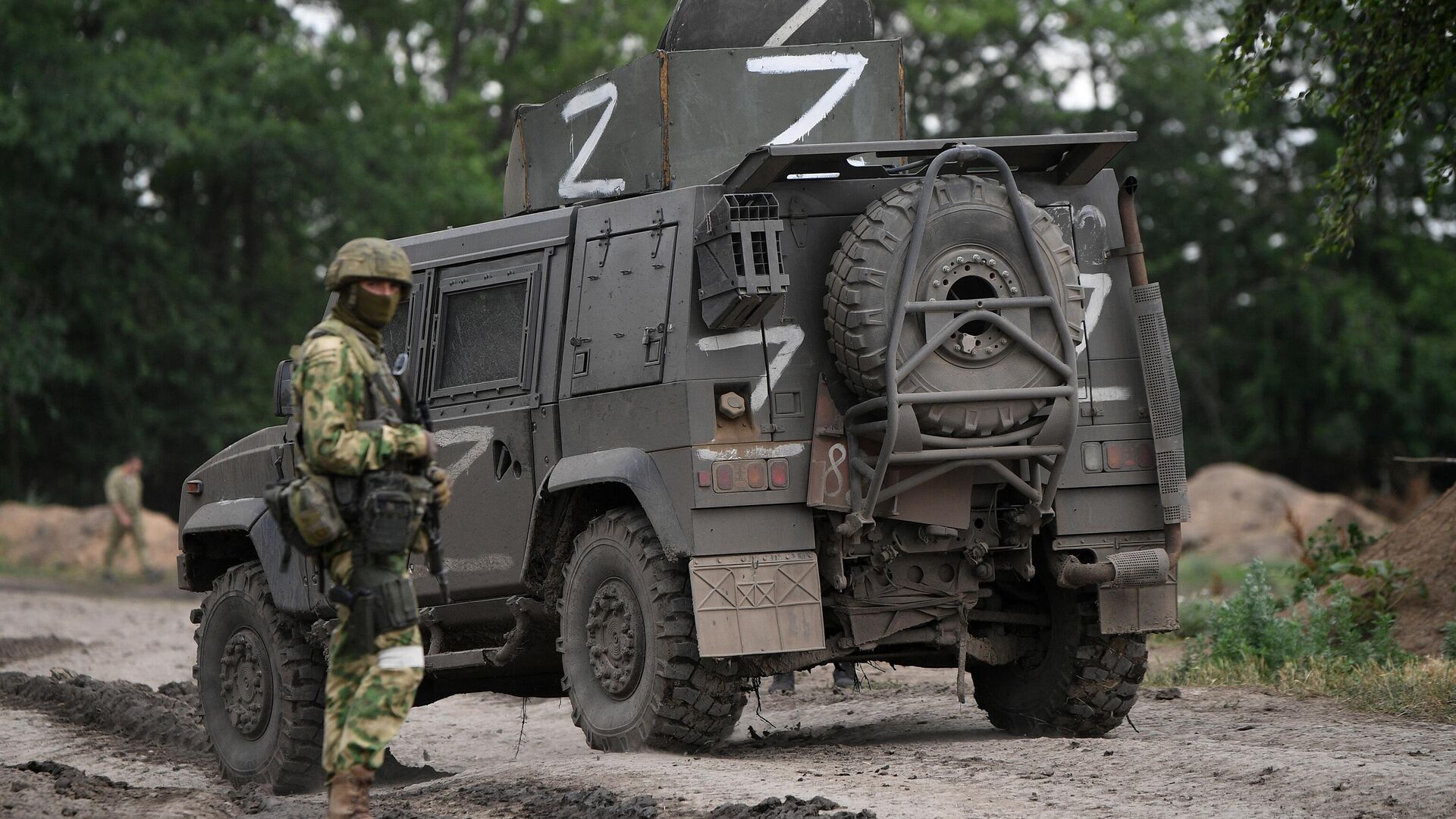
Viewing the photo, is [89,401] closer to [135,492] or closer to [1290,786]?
[135,492]

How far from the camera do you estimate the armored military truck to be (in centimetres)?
771

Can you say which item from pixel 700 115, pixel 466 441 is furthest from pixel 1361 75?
pixel 466 441

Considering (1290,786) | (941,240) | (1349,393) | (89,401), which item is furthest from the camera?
(1349,393)

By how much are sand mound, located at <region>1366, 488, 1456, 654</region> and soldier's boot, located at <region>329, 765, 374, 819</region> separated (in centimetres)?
722

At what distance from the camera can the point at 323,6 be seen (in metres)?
37.0

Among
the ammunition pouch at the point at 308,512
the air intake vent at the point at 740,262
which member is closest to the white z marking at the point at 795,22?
the air intake vent at the point at 740,262

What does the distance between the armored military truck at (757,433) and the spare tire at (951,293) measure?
0.04ft

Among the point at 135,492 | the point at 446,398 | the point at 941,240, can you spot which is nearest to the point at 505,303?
the point at 446,398

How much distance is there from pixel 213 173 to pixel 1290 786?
27413 millimetres

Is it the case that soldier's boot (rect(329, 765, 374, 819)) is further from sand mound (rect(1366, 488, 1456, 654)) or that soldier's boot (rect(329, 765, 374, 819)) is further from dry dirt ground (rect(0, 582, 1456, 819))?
sand mound (rect(1366, 488, 1456, 654))

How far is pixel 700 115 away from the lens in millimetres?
9445

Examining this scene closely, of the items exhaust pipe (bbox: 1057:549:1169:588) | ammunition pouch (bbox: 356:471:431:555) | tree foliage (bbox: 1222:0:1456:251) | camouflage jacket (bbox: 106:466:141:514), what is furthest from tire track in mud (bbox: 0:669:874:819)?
→ camouflage jacket (bbox: 106:466:141:514)

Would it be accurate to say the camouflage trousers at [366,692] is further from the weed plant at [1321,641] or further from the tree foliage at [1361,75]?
the tree foliage at [1361,75]

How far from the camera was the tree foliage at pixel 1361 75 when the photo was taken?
10.9 metres
